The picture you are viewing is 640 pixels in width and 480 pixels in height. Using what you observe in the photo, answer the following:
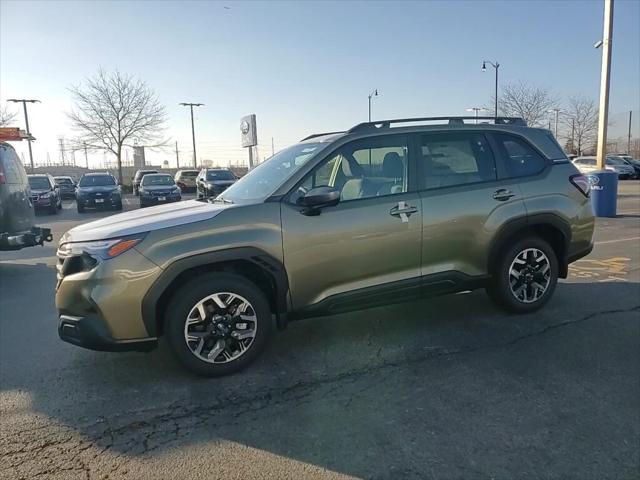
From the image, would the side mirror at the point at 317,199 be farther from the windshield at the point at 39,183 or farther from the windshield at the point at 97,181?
the windshield at the point at 39,183

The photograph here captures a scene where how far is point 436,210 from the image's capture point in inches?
169

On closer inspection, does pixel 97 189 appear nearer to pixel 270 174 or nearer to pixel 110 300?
pixel 270 174

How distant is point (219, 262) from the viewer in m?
3.69

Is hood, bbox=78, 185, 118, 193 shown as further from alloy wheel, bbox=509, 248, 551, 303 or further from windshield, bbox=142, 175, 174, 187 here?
alloy wheel, bbox=509, 248, 551, 303

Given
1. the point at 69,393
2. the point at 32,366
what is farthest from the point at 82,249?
the point at 32,366

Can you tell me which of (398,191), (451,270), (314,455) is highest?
(398,191)

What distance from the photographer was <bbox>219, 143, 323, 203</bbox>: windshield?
4066mm

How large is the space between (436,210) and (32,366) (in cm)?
374

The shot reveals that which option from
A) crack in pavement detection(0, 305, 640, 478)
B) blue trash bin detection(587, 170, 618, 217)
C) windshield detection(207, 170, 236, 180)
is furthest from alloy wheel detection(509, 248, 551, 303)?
windshield detection(207, 170, 236, 180)

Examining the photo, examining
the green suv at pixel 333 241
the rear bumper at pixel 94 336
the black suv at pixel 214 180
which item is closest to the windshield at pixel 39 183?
the black suv at pixel 214 180

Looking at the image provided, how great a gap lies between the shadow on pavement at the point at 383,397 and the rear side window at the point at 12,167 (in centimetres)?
399

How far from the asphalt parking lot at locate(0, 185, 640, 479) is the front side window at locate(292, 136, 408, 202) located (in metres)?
1.37

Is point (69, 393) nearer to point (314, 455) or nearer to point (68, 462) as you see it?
A: point (68, 462)

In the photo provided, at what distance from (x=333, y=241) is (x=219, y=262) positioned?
91 cm
